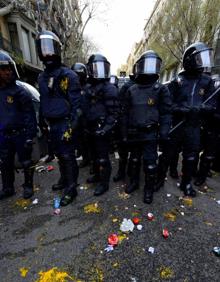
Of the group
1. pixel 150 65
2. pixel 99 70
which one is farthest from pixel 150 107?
pixel 99 70

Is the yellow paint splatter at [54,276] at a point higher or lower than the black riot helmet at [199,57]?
lower

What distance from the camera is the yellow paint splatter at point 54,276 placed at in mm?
1714

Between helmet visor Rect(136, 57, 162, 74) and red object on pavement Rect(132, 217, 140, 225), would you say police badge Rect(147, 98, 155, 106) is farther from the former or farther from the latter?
red object on pavement Rect(132, 217, 140, 225)

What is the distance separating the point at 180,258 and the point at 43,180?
274cm

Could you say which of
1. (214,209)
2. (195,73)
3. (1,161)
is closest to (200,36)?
(195,73)

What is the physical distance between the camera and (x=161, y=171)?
127 inches

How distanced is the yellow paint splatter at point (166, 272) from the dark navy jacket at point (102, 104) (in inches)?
72.3

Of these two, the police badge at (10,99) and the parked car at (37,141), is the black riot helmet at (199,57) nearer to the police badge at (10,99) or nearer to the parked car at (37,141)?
the police badge at (10,99)

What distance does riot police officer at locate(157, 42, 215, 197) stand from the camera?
2.74 m

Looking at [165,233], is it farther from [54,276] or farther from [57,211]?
[57,211]

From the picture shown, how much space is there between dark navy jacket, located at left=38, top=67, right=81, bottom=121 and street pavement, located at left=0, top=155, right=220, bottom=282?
4.61ft

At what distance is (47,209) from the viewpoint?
9.11 feet

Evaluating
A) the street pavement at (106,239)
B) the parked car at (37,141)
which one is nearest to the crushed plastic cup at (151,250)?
the street pavement at (106,239)

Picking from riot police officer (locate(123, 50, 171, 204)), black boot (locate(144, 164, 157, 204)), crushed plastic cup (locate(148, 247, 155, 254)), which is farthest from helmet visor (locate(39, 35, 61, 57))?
crushed plastic cup (locate(148, 247, 155, 254))
